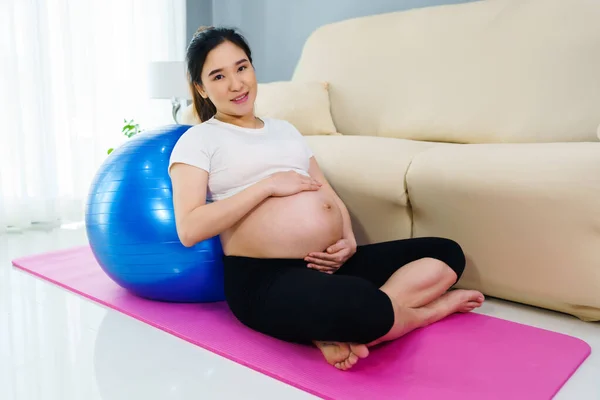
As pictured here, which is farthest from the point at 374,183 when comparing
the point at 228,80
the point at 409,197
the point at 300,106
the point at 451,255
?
the point at 300,106

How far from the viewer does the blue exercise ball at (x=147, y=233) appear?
1.58 metres

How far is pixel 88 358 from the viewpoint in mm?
1388

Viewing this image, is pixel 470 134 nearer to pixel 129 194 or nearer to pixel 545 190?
pixel 545 190

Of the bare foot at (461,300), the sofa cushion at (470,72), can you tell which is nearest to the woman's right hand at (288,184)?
the bare foot at (461,300)

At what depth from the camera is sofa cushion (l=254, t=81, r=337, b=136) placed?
8.25 ft

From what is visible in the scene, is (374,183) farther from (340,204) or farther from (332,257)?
(332,257)

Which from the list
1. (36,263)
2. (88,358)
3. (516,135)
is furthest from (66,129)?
(516,135)

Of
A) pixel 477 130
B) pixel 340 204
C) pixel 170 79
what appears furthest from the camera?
pixel 170 79

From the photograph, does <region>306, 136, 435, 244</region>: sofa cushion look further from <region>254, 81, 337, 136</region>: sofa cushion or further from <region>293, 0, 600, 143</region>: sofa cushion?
<region>254, 81, 337, 136</region>: sofa cushion

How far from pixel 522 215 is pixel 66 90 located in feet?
8.81

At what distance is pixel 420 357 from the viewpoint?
1324 millimetres

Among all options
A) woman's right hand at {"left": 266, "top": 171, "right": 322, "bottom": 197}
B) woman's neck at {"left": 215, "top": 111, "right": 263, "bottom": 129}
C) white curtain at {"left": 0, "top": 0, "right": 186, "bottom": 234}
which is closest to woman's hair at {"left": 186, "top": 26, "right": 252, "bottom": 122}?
woman's neck at {"left": 215, "top": 111, "right": 263, "bottom": 129}

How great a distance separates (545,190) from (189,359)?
1.04 metres

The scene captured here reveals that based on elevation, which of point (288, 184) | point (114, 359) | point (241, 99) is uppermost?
point (241, 99)
